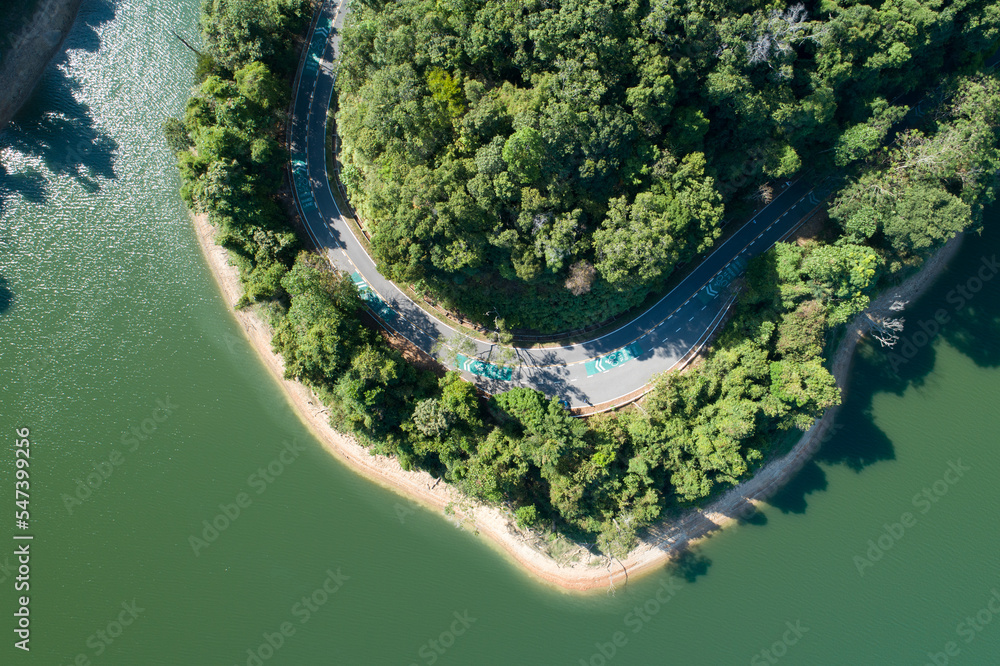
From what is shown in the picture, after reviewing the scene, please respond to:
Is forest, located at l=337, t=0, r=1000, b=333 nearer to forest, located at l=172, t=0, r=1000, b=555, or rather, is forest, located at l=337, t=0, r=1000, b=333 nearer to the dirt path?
forest, located at l=172, t=0, r=1000, b=555

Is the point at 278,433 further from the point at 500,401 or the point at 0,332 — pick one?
the point at 0,332

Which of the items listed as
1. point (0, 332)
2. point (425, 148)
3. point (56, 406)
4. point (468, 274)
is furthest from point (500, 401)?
point (0, 332)

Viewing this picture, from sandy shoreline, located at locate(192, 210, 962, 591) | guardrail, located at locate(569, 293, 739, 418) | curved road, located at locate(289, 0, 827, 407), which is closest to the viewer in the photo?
guardrail, located at locate(569, 293, 739, 418)

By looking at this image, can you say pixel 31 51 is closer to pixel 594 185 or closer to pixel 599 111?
pixel 599 111

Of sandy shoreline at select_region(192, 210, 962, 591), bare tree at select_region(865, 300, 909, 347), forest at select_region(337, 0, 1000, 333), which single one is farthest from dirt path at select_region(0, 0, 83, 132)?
bare tree at select_region(865, 300, 909, 347)

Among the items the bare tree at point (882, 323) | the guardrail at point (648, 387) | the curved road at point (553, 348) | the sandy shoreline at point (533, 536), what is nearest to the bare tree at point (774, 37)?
the curved road at point (553, 348)
